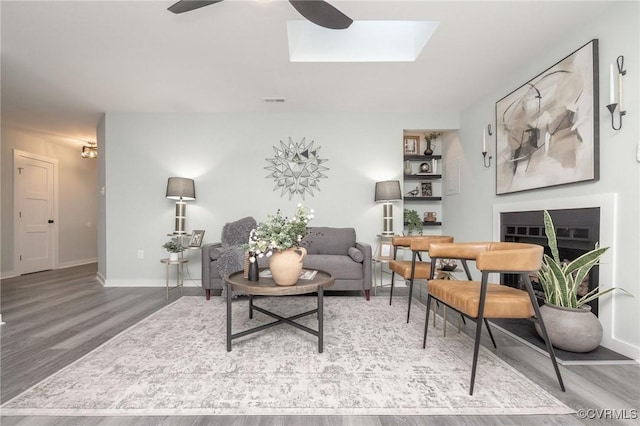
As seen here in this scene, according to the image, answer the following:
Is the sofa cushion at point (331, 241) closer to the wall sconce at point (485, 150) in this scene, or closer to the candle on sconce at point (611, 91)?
the wall sconce at point (485, 150)

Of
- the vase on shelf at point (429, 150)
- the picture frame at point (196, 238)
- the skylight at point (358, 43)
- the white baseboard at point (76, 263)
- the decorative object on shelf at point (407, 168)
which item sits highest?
the skylight at point (358, 43)

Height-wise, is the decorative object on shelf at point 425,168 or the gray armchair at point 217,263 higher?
the decorative object on shelf at point 425,168

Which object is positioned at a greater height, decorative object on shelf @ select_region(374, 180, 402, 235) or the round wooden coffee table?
decorative object on shelf @ select_region(374, 180, 402, 235)

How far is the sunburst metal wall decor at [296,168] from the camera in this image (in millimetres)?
4000

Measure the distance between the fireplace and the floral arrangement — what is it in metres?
2.18

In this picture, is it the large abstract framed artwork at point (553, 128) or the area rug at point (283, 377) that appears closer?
the area rug at point (283, 377)

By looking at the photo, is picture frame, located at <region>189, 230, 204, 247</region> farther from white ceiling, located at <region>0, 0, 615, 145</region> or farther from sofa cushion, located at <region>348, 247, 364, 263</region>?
sofa cushion, located at <region>348, 247, 364, 263</region>

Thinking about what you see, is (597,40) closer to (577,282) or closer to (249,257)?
(577,282)

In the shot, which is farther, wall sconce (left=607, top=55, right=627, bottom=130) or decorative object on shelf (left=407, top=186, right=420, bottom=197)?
decorative object on shelf (left=407, top=186, right=420, bottom=197)

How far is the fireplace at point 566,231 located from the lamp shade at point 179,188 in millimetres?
4091

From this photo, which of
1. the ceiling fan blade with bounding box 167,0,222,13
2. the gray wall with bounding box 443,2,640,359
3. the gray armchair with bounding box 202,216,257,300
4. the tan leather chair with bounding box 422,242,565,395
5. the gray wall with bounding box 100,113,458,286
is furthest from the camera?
the gray wall with bounding box 100,113,458,286

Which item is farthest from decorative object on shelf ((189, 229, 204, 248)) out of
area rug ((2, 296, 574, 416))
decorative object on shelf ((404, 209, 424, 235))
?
decorative object on shelf ((404, 209, 424, 235))

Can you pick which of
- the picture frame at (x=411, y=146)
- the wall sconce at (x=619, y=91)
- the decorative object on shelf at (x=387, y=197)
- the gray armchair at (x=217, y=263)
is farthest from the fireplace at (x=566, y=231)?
Answer: the gray armchair at (x=217, y=263)

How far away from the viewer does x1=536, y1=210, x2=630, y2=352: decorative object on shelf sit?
1792mm
